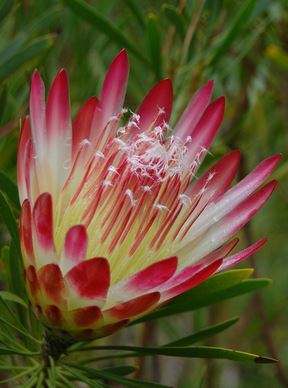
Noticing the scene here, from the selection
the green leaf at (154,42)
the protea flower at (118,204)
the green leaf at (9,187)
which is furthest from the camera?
the green leaf at (154,42)

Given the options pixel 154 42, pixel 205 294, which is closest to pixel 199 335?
pixel 205 294

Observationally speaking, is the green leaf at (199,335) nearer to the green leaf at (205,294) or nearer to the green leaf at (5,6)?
the green leaf at (205,294)

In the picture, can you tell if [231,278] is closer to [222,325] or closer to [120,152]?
[222,325]

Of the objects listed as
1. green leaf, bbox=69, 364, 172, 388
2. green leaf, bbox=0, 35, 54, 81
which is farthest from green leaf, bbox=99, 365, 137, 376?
green leaf, bbox=0, 35, 54, 81

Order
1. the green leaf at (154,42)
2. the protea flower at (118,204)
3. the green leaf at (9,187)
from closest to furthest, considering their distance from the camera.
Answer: the protea flower at (118,204), the green leaf at (9,187), the green leaf at (154,42)

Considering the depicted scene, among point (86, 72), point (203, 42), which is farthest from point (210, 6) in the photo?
point (86, 72)

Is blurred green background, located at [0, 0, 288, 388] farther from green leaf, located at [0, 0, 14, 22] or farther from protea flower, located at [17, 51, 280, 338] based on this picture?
protea flower, located at [17, 51, 280, 338]

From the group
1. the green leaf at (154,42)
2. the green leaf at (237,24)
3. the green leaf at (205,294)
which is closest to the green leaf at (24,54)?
the green leaf at (154,42)
